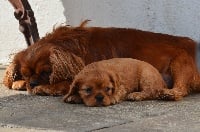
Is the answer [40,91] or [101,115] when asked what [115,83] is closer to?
[101,115]

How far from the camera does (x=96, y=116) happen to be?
183 inches

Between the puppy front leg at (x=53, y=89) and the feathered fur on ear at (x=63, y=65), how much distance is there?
0.05 meters

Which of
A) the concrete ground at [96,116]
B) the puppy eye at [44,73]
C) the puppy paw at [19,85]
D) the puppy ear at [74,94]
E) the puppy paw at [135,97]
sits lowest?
the concrete ground at [96,116]

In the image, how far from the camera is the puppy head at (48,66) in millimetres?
5598

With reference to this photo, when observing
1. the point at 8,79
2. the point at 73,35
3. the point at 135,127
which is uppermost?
the point at 73,35

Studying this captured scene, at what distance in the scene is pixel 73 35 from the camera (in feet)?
19.2

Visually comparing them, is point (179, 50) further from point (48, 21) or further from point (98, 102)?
point (48, 21)

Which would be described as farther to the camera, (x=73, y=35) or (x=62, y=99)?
(x=73, y=35)

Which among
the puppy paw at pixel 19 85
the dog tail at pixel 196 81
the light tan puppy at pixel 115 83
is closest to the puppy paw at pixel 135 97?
the light tan puppy at pixel 115 83

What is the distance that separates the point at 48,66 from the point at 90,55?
0.44 m

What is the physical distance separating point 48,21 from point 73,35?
1435mm

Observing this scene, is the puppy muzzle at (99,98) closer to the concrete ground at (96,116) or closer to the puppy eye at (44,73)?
the concrete ground at (96,116)

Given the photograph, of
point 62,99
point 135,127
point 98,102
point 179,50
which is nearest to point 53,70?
point 62,99

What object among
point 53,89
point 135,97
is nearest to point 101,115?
point 135,97
